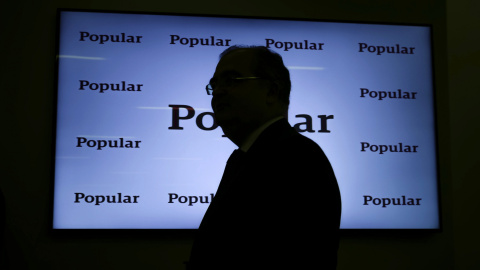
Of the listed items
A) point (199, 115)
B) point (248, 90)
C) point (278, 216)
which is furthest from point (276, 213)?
point (199, 115)

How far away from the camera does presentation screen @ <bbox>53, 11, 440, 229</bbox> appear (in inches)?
103

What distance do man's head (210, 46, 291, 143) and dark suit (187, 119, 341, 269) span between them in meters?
0.23

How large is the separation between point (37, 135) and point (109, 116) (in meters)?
0.39

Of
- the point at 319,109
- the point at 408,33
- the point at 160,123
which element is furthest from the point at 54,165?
the point at 408,33

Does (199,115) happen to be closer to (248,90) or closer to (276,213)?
(248,90)

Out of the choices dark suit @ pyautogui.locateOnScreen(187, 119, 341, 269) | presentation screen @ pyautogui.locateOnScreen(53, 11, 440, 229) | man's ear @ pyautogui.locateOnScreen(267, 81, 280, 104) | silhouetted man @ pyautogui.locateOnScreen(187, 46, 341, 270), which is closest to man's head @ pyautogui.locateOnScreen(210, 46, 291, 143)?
man's ear @ pyautogui.locateOnScreen(267, 81, 280, 104)

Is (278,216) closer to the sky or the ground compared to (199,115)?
closer to the ground

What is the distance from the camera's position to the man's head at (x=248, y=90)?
1528 millimetres

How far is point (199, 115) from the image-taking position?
2734 millimetres

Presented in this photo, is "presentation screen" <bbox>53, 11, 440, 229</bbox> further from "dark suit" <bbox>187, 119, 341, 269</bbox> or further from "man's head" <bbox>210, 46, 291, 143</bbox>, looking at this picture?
"dark suit" <bbox>187, 119, 341, 269</bbox>

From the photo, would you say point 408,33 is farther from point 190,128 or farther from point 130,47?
point 130,47

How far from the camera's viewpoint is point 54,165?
2.58 metres

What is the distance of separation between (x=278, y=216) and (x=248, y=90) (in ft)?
1.56

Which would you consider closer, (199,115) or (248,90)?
(248,90)
